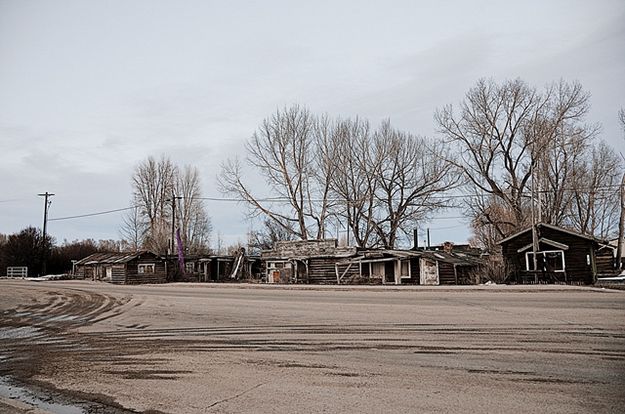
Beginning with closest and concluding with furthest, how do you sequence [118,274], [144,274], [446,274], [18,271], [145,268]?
1. [446,274]
2. [118,274]
3. [144,274]
4. [145,268]
5. [18,271]

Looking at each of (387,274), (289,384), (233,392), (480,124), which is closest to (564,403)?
(289,384)

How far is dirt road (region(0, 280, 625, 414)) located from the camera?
24.1ft

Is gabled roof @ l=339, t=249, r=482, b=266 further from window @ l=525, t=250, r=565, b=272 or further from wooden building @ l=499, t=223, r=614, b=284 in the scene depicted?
window @ l=525, t=250, r=565, b=272

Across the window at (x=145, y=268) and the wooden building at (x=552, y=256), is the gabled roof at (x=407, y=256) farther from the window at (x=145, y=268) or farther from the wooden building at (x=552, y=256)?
the window at (x=145, y=268)

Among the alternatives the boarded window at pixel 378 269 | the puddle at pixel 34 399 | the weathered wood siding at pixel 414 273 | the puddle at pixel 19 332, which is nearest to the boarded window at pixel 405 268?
the weathered wood siding at pixel 414 273

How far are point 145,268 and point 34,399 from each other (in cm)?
4698

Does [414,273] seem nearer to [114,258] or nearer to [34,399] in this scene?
[114,258]

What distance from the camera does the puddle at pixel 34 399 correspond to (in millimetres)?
7277

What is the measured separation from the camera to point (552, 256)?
3775 centimetres

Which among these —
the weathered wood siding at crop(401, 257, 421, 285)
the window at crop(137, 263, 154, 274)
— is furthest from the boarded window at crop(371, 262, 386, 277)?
the window at crop(137, 263, 154, 274)

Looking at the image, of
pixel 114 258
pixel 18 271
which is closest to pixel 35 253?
pixel 18 271

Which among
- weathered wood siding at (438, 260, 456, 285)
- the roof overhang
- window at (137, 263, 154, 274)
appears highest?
the roof overhang

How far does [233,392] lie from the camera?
7.94m

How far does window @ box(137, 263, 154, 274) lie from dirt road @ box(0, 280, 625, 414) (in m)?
34.0
